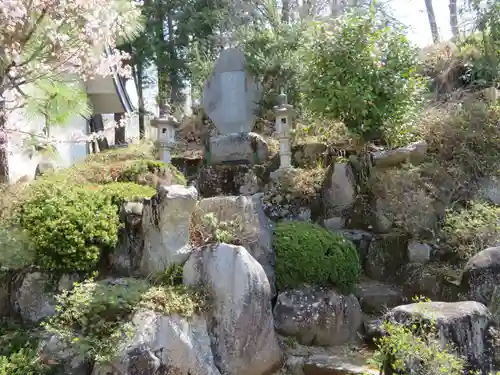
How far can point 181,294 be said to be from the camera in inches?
171

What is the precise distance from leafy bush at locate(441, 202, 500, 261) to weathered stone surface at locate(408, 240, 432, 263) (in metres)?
0.24

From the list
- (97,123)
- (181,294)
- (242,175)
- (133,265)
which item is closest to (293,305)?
(181,294)

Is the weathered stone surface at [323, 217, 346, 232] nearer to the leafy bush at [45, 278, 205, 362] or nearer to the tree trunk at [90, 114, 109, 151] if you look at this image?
the leafy bush at [45, 278, 205, 362]

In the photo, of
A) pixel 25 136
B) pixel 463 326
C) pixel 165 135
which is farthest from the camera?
pixel 165 135

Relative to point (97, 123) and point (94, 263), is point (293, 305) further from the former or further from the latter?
point (97, 123)

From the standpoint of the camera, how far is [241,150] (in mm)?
8930

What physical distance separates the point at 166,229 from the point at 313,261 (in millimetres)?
1802

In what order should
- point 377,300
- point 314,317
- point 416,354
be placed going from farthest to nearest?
1. point 377,300
2. point 314,317
3. point 416,354

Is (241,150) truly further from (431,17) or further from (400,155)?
(431,17)

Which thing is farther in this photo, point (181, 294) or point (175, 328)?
point (181, 294)

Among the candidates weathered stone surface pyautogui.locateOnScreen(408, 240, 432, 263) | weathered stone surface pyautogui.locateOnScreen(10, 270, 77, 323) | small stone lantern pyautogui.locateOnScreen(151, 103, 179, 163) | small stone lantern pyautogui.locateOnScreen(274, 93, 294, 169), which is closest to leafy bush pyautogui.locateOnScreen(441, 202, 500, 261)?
weathered stone surface pyautogui.locateOnScreen(408, 240, 432, 263)

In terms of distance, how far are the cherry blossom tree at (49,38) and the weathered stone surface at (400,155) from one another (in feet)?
14.4

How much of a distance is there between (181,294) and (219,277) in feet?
1.38

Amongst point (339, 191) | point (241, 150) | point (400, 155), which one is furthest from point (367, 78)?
point (241, 150)
